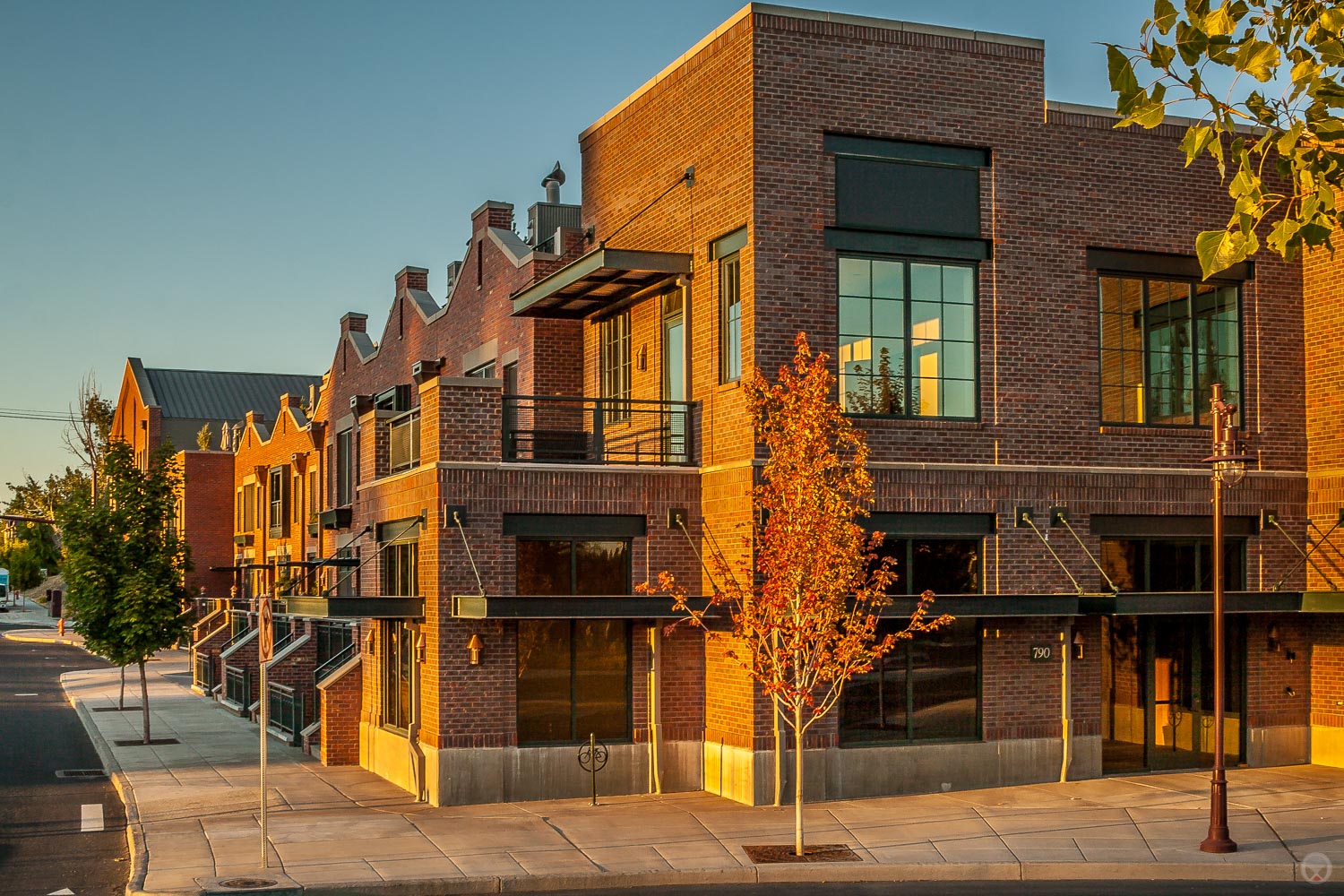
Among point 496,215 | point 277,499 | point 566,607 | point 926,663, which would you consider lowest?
point 926,663

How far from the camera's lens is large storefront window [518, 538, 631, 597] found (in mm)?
20203

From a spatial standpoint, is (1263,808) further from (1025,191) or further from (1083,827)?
(1025,191)

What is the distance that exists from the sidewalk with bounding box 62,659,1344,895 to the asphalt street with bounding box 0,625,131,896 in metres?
0.46

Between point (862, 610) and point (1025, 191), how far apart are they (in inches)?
271

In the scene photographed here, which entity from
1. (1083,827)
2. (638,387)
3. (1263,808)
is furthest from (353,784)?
(1263,808)

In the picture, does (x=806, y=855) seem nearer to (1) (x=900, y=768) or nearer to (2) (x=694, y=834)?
(2) (x=694, y=834)

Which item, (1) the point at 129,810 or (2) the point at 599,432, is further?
(2) the point at 599,432

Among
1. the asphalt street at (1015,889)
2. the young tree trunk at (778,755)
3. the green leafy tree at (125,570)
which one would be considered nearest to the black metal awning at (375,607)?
the young tree trunk at (778,755)

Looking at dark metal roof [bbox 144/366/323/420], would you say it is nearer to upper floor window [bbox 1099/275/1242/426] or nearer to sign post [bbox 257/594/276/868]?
upper floor window [bbox 1099/275/1242/426]

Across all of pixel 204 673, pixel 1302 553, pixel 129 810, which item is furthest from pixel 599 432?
pixel 204 673

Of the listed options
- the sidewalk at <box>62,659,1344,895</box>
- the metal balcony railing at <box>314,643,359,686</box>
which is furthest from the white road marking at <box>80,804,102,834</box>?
the metal balcony railing at <box>314,643,359,686</box>

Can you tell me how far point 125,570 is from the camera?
96.8ft

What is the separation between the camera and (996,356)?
67.8 feet

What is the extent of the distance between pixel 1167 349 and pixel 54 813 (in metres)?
17.4
